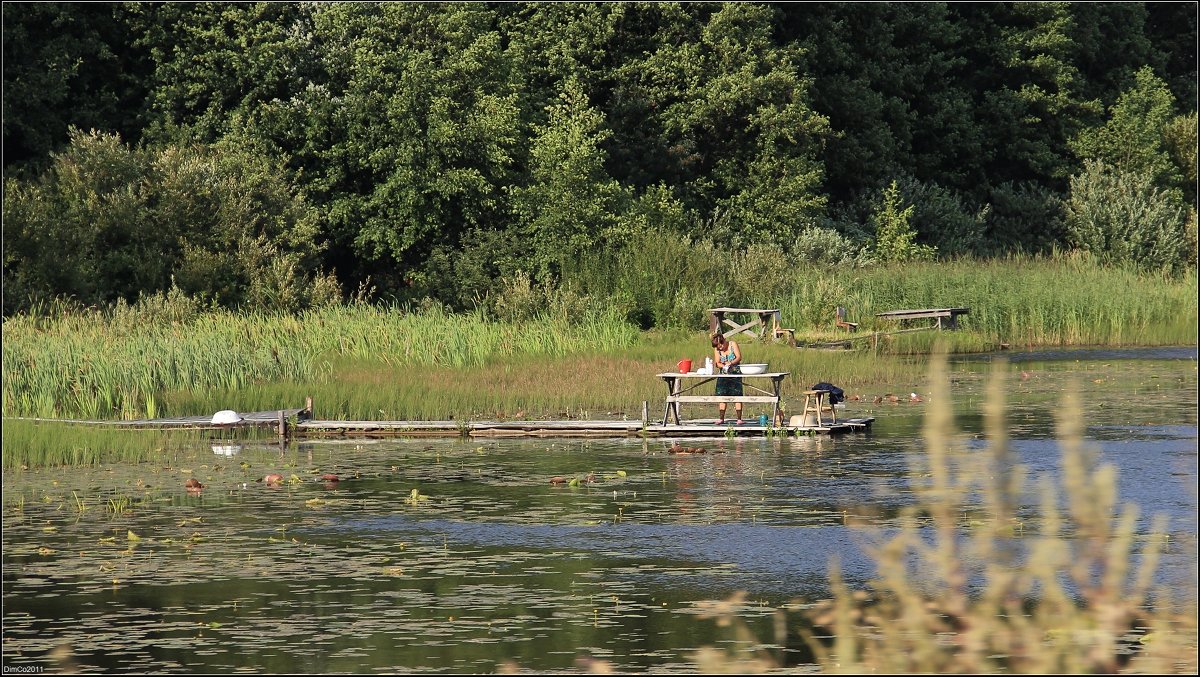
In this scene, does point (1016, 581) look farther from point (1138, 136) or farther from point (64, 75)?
point (1138, 136)

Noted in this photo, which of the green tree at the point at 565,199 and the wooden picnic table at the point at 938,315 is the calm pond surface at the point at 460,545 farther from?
the green tree at the point at 565,199

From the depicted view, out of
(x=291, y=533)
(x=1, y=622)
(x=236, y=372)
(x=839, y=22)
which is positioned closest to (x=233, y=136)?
(x=236, y=372)

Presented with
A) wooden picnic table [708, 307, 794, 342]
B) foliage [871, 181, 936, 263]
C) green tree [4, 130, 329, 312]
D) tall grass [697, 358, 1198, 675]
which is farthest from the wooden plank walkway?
foliage [871, 181, 936, 263]

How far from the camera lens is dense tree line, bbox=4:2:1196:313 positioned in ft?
148

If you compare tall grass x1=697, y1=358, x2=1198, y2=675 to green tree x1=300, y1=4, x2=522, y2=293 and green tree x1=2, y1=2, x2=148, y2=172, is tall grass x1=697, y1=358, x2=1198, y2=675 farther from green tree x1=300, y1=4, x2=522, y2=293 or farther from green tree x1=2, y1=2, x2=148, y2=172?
green tree x1=2, y1=2, x2=148, y2=172

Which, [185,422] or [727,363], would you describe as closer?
[185,422]

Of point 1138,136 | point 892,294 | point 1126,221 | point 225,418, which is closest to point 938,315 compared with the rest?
point 892,294

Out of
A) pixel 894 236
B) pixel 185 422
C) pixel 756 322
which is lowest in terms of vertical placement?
pixel 185 422

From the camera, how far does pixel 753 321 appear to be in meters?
38.3

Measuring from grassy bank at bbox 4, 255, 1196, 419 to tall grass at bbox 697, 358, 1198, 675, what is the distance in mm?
10287

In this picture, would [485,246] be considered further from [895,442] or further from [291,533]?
[291,533]

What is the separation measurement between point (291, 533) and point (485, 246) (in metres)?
34.2

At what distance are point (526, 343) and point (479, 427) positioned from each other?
987 cm

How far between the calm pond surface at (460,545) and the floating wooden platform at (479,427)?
0.25m
